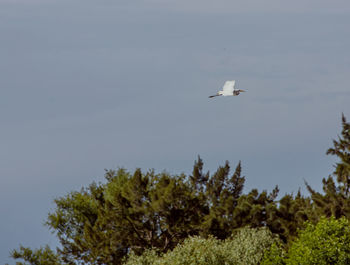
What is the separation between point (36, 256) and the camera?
7450 centimetres

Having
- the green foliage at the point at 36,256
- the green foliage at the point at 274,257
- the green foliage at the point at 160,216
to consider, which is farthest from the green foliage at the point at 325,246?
the green foliage at the point at 36,256

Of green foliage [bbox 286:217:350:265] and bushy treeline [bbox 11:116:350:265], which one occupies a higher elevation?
bushy treeline [bbox 11:116:350:265]

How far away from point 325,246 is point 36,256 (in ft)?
133

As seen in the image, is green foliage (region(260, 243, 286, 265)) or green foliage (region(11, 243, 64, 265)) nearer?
green foliage (region(260, 243, 286, 265))

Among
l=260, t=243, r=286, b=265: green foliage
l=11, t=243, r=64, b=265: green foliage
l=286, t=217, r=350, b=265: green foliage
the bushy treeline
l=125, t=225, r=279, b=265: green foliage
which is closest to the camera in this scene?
l=286, t=217, r=350, b=265: green foliage

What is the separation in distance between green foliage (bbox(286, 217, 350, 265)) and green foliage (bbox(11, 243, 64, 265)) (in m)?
35.0

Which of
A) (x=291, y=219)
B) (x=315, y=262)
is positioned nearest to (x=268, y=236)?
(x=291, y=219)

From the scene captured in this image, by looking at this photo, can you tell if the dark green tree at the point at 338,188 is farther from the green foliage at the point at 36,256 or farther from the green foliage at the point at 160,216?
the green foliage at the point at 36,256

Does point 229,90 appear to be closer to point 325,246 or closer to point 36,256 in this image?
point 325,246

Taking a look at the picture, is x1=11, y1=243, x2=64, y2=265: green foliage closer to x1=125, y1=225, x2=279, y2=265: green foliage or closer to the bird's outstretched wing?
x1=125, y1=225, x2=279, y2=265: green foliage

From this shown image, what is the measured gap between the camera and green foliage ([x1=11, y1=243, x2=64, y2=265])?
238 feet

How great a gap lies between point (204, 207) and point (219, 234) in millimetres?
3717

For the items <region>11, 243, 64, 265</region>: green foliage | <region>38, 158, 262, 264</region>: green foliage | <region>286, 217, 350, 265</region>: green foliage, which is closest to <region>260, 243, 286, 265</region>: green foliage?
<region>286, 217, 350, 265</region>: green foliage

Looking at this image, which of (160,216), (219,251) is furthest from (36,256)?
(219,251)
